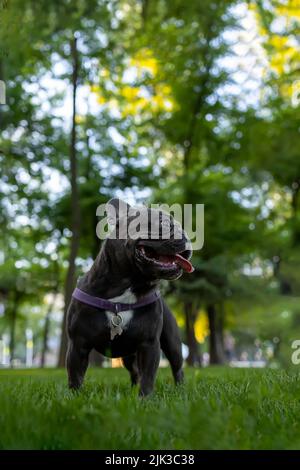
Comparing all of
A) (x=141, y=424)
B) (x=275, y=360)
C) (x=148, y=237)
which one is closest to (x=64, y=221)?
(x=275, y=360)

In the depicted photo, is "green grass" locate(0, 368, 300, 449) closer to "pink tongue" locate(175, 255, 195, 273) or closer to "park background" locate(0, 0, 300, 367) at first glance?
"pink tongue" locate(175, 255, 195, 273)

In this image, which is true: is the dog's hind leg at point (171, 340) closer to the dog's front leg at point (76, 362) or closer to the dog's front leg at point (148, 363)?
the dog's front leg at point (148, 363)

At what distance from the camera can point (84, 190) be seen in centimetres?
1777

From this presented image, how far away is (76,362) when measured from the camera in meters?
4.59

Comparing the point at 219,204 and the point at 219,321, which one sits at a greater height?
the point at 219,204

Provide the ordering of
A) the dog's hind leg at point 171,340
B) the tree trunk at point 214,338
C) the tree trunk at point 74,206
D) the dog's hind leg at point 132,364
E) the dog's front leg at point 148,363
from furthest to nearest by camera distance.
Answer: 1. the tree trunk at point 214,338
2. the tree trunk at point 74,206
3. the dog's hind leg at point 132,364
4. the dog's hind leg at point 171,340
5. the dog's front leg at point 148,363

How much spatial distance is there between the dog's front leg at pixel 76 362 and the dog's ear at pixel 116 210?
3.31 feet

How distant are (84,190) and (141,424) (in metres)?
15.2

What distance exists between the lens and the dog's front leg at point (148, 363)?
4.34 metres

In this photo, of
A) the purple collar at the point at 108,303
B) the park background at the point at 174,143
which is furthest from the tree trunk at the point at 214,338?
the purple collar at the point at 108,303

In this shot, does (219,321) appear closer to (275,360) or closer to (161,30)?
(161,30)

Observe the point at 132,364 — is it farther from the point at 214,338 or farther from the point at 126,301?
the point at 214,338

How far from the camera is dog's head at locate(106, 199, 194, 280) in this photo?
407 cm

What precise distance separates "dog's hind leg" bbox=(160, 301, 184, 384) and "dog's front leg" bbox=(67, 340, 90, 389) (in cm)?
89
